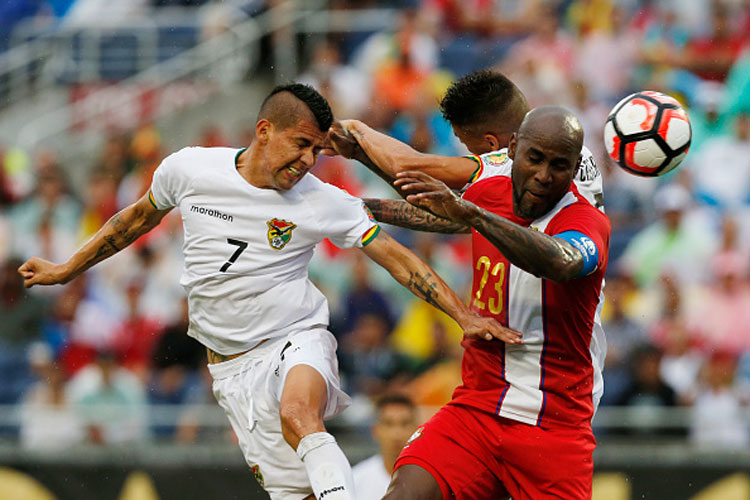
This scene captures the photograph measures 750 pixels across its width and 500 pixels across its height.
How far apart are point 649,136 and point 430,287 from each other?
139 centimetres

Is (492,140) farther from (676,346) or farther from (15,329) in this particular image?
(15,329)

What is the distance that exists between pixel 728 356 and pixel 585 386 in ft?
16.5

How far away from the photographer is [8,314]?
469 inches

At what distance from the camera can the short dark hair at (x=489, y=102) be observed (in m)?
6.23

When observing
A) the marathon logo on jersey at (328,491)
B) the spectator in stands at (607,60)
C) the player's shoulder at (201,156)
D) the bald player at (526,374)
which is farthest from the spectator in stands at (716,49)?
the marathon logo on jersey at (328,491)

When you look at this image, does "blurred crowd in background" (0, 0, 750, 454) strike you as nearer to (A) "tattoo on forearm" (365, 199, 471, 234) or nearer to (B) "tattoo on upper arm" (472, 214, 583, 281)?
(A) "tattoo on forearm" (365, 199, 471, 234)

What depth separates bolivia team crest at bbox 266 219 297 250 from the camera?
5957mm

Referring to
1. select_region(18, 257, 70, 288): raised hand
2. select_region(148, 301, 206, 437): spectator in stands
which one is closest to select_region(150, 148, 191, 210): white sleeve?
select_region(18, 257, 70, 288): raised hand

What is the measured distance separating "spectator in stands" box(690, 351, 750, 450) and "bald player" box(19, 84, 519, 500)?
4249 mm

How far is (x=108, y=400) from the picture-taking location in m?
10.7

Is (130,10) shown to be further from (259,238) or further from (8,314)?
(259,238)

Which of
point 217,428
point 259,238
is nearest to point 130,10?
point 217,428

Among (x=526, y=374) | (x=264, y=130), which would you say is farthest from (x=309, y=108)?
(x=526, y=374)

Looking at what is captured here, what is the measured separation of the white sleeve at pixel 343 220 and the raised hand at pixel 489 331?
0.84 m
